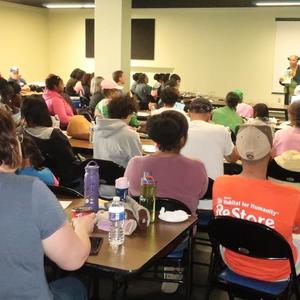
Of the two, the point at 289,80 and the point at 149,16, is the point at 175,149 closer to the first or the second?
the point at 289,80

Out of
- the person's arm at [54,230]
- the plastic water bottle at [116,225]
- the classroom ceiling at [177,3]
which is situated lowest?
the plastic water bottle at [116,225]

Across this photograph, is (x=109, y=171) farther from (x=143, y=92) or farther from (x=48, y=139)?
(x=143, y=92)

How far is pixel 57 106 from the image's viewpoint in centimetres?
621

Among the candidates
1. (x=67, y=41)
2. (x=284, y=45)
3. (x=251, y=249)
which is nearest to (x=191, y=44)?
(x=284, y=45)

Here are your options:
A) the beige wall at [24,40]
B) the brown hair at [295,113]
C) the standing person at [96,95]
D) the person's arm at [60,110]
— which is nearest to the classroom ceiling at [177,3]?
the beige wall at [24,40]

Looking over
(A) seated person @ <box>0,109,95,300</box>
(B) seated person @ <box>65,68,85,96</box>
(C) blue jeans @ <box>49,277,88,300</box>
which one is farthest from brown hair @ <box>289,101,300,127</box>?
(B) seated person @ <box>65,68,85,96</box>

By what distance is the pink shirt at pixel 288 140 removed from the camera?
4.14 meters

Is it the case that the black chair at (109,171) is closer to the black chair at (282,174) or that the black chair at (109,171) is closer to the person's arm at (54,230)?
the black chair at (282,174)

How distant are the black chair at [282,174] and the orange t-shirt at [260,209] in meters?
1.37

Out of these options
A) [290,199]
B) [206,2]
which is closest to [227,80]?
[206,2]

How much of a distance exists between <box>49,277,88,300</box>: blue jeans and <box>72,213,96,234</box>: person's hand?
221 mm

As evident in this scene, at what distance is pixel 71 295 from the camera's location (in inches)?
76.4

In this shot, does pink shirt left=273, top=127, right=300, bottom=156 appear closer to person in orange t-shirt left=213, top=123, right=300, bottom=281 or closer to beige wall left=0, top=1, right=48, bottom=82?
person in orange t-shirt left=213, top=123, right=300, bottom=281

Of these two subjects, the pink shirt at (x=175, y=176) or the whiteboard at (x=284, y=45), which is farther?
the whiteboard at (x=284, y=45)
